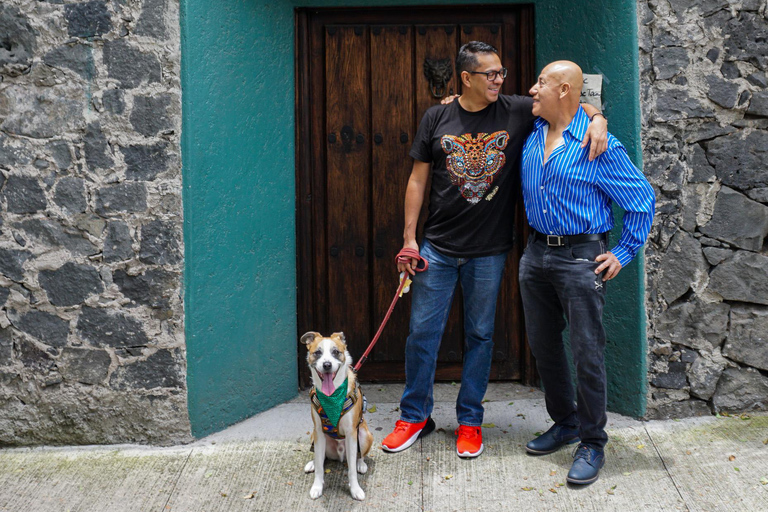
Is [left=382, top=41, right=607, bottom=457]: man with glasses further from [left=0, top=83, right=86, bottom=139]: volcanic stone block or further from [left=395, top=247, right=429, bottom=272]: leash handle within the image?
[left=0, top=83, right=86, bottom=139]: volcanic stone block

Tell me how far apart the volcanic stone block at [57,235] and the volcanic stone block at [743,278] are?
310cm

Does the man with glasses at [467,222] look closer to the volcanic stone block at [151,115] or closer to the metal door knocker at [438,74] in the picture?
the metal door knocker at [438,74]

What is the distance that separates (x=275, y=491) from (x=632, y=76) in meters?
2.59

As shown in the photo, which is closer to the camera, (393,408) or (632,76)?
(632,76)

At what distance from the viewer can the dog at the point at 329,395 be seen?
300 centimetres

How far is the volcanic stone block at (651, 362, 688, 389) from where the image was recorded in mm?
3707

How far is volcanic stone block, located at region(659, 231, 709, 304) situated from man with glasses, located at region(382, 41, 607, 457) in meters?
0.85

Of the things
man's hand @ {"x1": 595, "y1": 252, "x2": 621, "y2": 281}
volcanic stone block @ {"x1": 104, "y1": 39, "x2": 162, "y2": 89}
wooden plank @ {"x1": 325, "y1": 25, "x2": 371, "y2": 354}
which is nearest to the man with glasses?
man's hand @ {"x1": 595, "y1": 252, "x2": 621, "y2": 281}

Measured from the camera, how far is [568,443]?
138 inches

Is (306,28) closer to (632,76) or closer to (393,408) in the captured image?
(632,76)

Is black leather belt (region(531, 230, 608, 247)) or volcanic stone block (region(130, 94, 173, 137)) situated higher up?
volcanic stone block (region(130, 94, 173, 137))

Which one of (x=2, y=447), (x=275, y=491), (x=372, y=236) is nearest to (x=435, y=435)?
(x=275, y=491)

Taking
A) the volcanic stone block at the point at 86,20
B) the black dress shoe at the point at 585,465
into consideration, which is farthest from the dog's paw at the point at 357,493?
the volcanic stone block at the point at 86,20

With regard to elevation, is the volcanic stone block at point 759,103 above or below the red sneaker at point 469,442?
above
